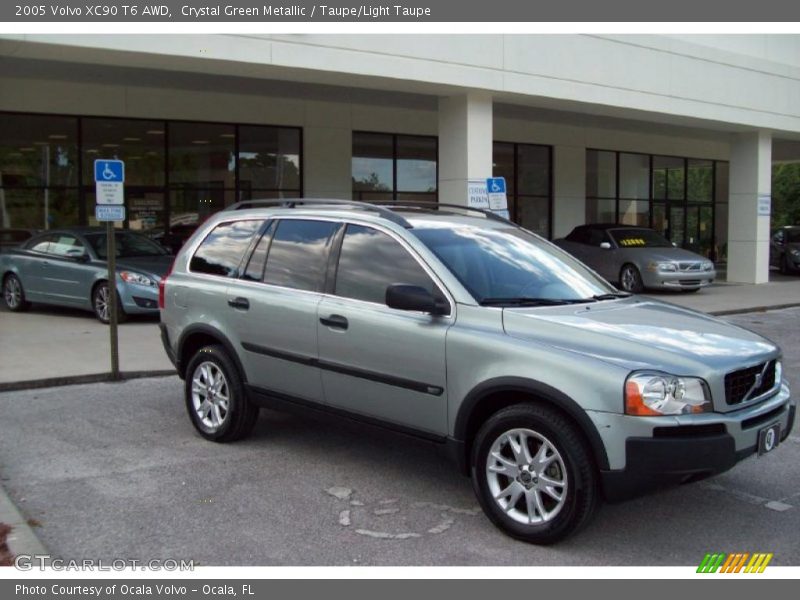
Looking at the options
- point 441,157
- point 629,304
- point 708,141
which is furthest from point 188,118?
point 708,141

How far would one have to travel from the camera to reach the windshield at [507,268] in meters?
5.15

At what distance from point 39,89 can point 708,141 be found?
22.3 meters

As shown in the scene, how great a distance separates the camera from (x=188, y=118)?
18062 mm

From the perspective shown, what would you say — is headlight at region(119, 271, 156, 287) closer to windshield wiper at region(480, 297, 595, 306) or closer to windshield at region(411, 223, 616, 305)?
windshield at region(411, 223, 616, 305)

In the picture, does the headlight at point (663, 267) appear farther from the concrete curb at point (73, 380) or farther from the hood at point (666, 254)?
the concrete curb at point (73, 380)

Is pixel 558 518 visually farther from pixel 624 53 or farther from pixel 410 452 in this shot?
pixel 624 53

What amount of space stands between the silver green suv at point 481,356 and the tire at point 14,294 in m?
9.10

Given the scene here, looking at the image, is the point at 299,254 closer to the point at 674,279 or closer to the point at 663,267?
the point at 663,267

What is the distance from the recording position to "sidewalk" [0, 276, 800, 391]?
8930 millimetres

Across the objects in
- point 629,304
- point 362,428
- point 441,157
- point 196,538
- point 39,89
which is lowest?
point 196,538

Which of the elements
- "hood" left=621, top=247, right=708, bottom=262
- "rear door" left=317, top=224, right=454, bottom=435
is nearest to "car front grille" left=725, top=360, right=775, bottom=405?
"rear door" left=317, top=224, right=454, bottom=435

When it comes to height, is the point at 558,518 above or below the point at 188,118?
below

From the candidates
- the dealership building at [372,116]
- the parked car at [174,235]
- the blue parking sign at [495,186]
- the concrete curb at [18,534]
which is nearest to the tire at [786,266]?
the dealership building at [372,116]

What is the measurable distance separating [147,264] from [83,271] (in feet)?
3.54
